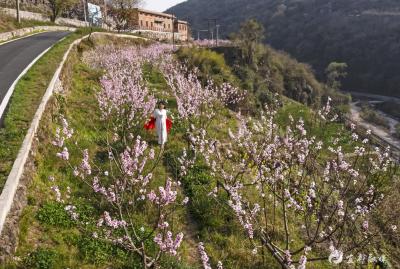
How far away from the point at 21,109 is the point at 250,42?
68.0 metres

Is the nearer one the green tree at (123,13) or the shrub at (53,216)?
the shrub at (53,216)

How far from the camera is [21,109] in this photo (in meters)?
13.4

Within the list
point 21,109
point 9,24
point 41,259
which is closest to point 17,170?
point 41,259

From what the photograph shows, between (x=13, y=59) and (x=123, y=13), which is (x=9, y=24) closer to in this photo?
(x=13, y=59)

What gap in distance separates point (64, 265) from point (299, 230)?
7.29m

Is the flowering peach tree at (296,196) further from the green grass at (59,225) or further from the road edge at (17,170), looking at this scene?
the road edge at (17,170)

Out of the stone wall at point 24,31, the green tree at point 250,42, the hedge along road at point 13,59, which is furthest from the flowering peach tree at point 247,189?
the green tree at point 250,42

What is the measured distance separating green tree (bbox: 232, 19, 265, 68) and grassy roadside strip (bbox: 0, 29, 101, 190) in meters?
54.5

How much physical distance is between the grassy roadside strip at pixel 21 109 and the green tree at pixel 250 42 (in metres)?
54.5

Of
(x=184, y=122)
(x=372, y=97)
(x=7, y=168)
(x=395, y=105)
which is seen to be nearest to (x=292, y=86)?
(x=395, y=105)

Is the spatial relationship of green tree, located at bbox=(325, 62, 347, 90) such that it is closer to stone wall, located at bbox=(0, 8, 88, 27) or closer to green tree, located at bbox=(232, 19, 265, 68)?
green tree, located at bbox=(232, 19, 265, 68)

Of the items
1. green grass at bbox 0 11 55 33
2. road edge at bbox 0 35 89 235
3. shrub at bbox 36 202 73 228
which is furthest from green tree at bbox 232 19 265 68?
shrub at bbox 36 202 73 228

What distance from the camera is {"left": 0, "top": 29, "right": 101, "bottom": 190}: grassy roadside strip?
1024 centimetres

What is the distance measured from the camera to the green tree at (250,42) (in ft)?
240
